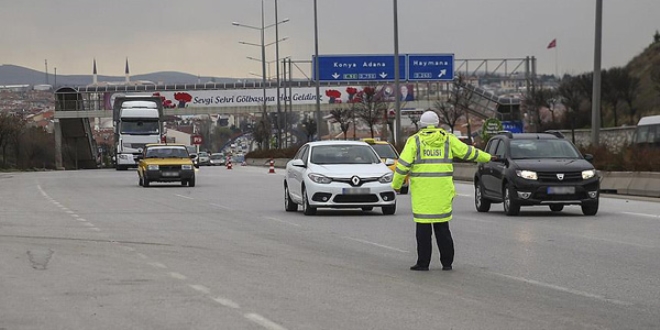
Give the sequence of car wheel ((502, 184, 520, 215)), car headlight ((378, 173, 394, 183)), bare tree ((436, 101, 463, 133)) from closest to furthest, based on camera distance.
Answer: car wheel ((502, 184, 520, 215)) → car headlight ((378, 173, 394, 183)) → bare tree ((436, 101, 463, 133))

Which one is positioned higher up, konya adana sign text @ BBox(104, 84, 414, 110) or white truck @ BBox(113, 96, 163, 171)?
konya adana sign text @ BBox(104, 84, 414, 110)

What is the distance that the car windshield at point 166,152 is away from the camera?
4184cm

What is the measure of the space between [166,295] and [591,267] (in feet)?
17.1

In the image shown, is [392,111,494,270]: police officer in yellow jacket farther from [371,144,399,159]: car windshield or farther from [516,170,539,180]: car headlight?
[371,144,399,159]: car windshield

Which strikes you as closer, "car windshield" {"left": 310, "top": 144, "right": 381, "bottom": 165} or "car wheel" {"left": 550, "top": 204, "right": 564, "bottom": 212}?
"car windshield" {"left": 310, "top": 144, "right": 381, "bottom": 165}

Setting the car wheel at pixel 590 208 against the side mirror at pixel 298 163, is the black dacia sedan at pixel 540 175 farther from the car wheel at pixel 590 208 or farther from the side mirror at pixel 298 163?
the side mirror at pixel 298 163

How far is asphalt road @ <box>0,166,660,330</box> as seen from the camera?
969 centimetres

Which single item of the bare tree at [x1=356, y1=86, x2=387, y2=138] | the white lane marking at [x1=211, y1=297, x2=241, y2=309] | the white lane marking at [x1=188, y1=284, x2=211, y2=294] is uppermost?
the bare tree at [x1=356, y1=86, x2=387, y2=138]

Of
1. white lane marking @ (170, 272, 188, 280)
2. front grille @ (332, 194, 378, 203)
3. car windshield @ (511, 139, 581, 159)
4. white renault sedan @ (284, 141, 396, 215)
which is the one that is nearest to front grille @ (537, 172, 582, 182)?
car windshield @ (511, 139, 581, 159)

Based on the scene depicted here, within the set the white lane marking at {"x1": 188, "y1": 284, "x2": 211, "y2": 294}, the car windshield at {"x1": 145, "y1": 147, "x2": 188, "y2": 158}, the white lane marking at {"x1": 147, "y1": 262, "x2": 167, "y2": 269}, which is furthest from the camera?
the car windshield at {"x1": 145, "y1": 147, "x2": 188, "y2": 158}

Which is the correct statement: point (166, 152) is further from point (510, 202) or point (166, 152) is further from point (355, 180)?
point (510, 202)

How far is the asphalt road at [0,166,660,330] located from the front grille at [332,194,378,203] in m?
0.35

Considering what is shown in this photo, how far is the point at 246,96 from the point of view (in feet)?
334

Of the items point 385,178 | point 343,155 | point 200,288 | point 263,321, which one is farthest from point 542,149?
point 263,321
